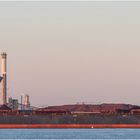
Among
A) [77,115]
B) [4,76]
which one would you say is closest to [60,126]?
[77,115]

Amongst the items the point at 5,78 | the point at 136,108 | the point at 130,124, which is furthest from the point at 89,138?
the point at 5,78

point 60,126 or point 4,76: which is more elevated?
point 4,76

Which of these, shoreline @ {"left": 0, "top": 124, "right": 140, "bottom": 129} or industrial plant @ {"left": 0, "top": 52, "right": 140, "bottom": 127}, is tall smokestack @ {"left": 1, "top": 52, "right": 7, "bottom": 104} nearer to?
industrial plant @ {"left": 0, "top": 52, "right": 140, "bottom": 127}

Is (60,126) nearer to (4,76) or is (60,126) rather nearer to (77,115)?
(77,115)

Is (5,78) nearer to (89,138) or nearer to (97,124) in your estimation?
(97,124)

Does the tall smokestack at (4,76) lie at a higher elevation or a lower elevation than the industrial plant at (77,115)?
higher

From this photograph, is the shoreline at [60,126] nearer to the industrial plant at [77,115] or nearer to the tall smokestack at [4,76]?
the industrial plant at [77,115]

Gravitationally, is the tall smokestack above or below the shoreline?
above

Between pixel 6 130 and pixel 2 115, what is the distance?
12.0 feet

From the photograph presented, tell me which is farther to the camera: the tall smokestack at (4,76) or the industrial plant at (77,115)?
the tall smokestack at (4,76)

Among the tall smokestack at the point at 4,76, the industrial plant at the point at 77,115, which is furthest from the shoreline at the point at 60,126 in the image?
the tall smokestack at the point at 4,76

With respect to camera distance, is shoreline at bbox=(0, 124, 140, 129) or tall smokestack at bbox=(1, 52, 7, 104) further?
tall smokestack at bbox=(1, 52, 7, 104)

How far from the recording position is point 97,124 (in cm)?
13812

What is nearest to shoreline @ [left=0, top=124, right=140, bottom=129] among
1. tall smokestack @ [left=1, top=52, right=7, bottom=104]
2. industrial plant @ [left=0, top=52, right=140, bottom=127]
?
industrial plant @ [left=0, top=52, right=140, bottom=127]
